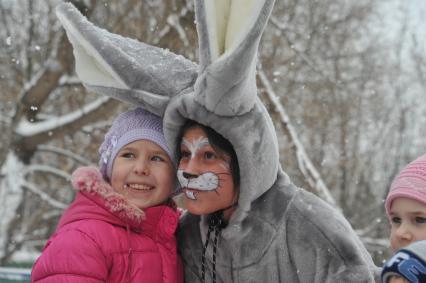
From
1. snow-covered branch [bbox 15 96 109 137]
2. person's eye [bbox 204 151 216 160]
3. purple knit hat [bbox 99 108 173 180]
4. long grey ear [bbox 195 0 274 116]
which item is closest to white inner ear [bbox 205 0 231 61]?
long grey ear [bbox 195 0 274 116]

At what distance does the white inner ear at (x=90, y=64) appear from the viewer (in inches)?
98.5

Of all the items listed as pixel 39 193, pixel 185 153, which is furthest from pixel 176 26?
pixel 185 153

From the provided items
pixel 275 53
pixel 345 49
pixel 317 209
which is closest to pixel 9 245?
pixel 275 53

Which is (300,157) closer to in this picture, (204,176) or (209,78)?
(204,176)

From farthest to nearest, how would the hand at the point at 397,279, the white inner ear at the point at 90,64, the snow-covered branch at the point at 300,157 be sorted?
the snow-covered branch at the point at 300,157
the white inner ear at the point at 90,64
the hand at the point at 397,279

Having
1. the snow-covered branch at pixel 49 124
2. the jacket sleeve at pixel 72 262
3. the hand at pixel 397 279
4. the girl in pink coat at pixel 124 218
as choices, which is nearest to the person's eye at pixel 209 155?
the girl in pink coat at pixel 124 218

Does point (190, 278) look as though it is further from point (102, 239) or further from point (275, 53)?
point (275, 53)

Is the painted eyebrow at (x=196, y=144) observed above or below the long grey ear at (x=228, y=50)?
below

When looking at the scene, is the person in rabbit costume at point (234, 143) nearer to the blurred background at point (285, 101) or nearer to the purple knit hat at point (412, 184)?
the purple knit hat at point (412, 184)

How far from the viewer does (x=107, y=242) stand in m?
2.38

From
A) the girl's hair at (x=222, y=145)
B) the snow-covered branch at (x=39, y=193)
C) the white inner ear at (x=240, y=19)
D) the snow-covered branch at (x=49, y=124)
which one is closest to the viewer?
the white inner ear at (x=240, y=19)

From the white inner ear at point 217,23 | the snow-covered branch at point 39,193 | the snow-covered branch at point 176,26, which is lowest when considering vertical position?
the snow-covered branch at point 39,193

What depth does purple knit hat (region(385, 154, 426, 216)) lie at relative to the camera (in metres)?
2.44

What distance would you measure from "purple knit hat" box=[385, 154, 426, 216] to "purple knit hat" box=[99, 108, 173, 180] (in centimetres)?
92
